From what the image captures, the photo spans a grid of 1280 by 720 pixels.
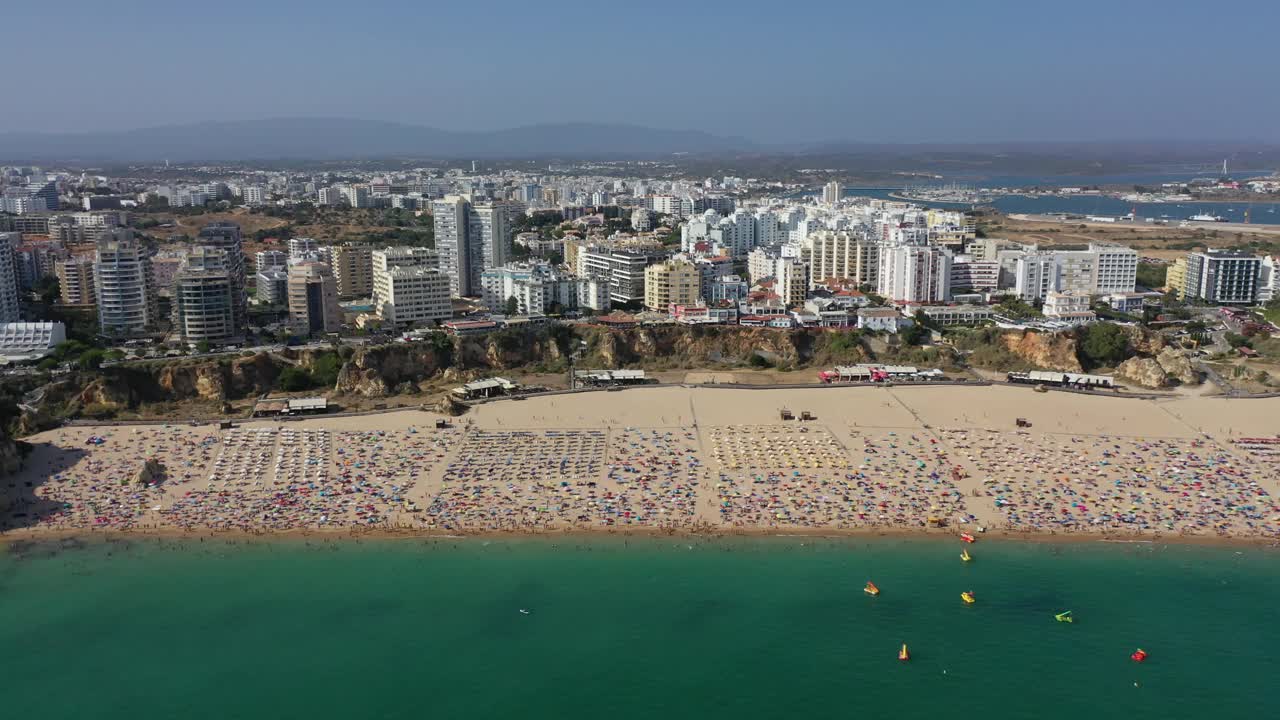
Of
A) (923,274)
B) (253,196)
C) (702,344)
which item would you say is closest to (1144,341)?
→ (923,274)

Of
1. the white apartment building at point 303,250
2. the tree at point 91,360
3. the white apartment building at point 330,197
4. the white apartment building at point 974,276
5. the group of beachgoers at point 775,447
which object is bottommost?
the group of beachgoers at point 775,447

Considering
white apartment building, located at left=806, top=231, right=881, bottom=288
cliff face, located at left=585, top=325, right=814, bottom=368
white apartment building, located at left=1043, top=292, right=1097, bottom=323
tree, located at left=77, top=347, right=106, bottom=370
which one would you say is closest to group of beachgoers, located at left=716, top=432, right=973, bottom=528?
cliff face, located at left=585, top=325, right=814, bottom=368

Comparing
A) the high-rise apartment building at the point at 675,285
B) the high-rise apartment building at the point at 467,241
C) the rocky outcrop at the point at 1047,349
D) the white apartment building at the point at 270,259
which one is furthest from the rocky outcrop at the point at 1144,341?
the white apartment building at the point at 270,259

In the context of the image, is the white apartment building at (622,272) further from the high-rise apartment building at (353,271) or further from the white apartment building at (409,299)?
the high-rise apartment building at (353,271)

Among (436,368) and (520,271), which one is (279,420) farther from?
(520,271)

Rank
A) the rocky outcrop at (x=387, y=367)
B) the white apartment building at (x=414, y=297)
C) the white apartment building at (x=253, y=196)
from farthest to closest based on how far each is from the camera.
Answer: the white apartment building at (x=253, y=196)
the white apartment building at (x=414, y=297)
the rocky outcrop at (x=387, y=367)

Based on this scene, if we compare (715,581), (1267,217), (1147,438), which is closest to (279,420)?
(715,581)

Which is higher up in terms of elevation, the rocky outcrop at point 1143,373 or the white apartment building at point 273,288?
the white apartment building at point 273,288

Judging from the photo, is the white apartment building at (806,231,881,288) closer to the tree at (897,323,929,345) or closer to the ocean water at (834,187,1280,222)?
the tree at (897,323,929,345)
